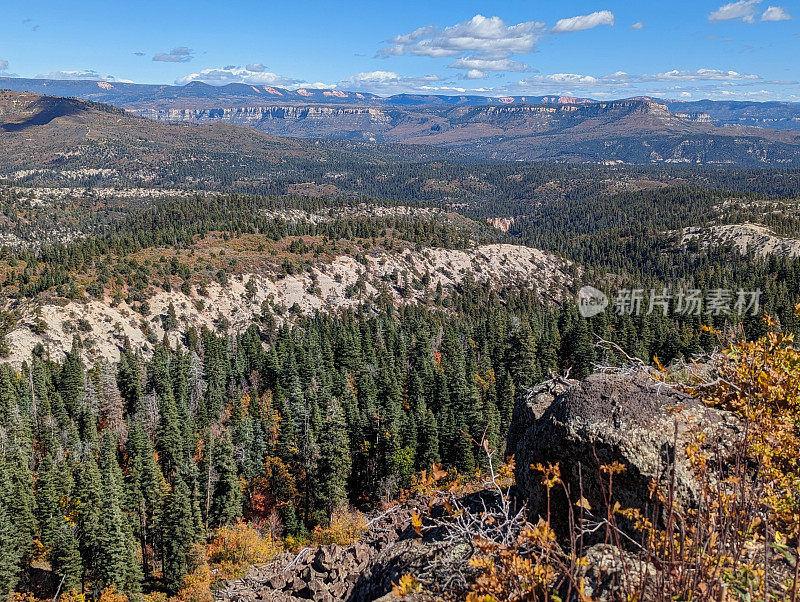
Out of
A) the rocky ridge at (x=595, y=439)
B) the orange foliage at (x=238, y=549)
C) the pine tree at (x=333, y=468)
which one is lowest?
the orange foliage at (x=238, y=549)

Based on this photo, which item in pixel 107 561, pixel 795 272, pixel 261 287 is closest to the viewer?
pixel 107 561

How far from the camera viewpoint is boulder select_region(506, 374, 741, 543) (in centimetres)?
1060

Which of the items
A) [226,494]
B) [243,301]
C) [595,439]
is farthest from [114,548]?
[243,301]

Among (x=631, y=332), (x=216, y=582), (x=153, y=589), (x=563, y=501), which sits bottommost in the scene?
(x=153, y=589)

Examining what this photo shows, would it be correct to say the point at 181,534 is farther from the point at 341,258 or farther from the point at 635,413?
the point at 341,258

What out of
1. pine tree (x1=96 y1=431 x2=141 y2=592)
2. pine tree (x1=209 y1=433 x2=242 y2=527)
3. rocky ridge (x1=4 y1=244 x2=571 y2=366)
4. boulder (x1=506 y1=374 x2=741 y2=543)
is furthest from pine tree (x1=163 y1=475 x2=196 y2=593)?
rocky ridge (x1=4 y1=244 x2=571 y2=366)

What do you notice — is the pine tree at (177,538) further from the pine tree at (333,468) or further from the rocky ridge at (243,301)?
the rocky ridge at (243,301)

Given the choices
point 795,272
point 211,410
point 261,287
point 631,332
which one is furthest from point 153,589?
point 795,272

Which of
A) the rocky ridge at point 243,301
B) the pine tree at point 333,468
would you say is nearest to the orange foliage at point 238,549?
the pine tree at point 333,468

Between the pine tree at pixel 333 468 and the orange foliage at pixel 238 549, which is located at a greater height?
the pine tree at pixel 333 468

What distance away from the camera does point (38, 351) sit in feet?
317

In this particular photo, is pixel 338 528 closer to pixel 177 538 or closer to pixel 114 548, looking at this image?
pixel 177 538

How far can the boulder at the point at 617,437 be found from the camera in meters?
10.6

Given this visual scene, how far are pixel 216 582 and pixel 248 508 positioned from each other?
2014 cm
